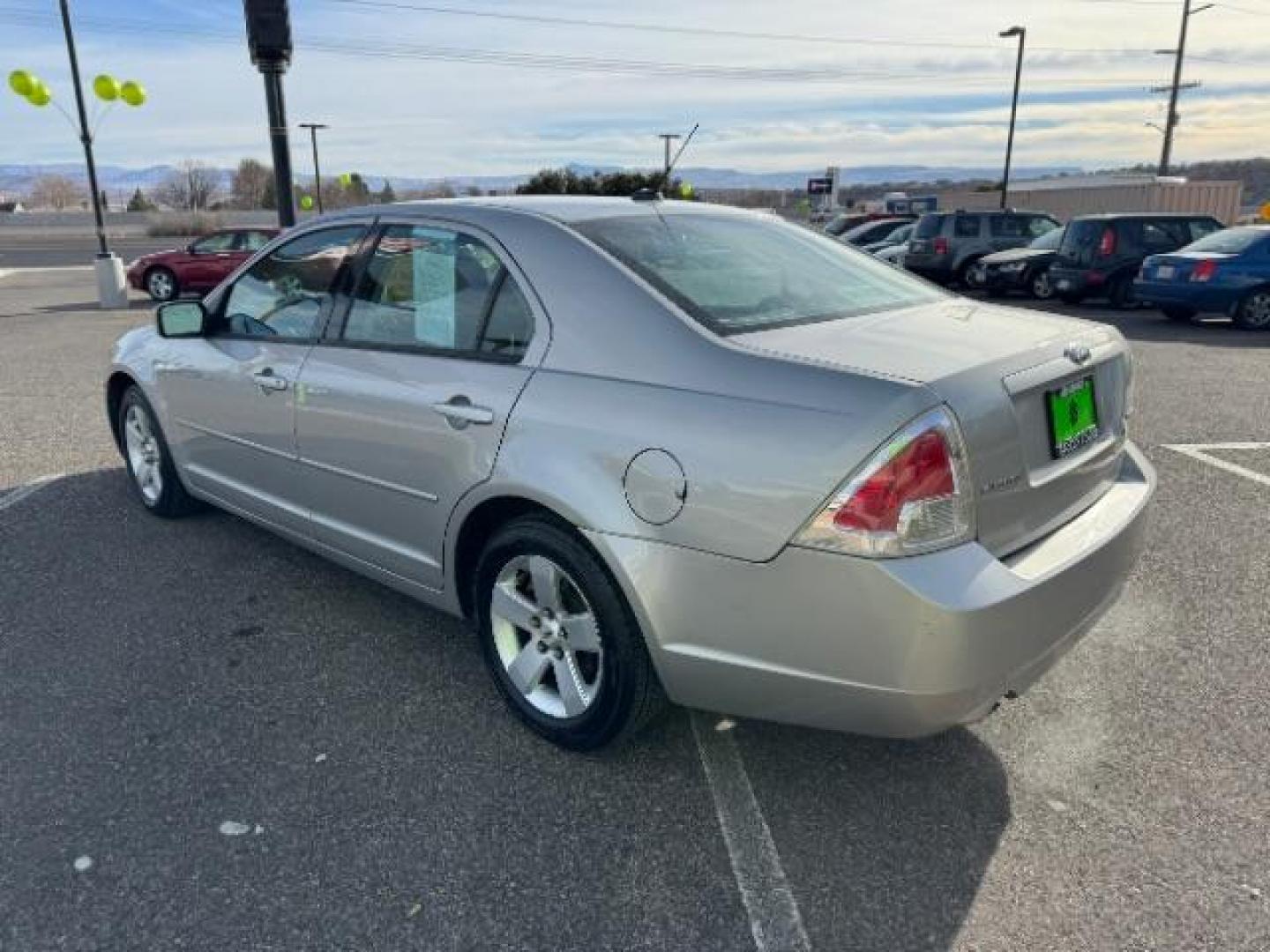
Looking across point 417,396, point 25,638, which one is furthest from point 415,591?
point 25,638

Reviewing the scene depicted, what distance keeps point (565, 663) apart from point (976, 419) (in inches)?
54.8

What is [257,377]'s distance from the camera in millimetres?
3828

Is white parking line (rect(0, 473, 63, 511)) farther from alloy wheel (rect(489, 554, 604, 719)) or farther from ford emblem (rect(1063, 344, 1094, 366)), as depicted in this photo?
ford emblem (rect(1063, 344, 1094, 366))

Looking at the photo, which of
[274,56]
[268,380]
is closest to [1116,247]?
[274,56]

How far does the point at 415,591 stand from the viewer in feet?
10.9

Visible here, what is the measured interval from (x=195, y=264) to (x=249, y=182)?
224 ft

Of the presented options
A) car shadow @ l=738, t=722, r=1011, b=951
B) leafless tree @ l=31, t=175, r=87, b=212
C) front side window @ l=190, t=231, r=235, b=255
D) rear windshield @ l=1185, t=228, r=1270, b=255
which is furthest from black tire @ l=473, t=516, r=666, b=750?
leafless tree @ l=31, t=175, r=87, b=212

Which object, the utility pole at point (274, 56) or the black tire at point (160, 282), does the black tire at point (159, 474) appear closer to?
the utility pole at point (274, 56)

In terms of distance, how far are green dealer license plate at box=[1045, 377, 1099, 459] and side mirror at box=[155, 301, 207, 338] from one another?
11.6 ft

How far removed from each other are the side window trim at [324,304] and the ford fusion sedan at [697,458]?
0.02m

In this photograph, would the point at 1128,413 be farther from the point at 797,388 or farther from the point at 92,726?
the point at 92,726

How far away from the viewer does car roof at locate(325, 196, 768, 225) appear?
3.14m

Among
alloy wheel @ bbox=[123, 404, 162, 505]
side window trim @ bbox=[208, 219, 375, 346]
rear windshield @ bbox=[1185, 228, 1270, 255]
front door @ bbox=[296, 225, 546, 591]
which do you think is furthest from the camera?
rear windshield @ bbox=[1185, 228, 1270, 255]

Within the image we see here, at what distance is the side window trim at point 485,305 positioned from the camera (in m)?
2.86
